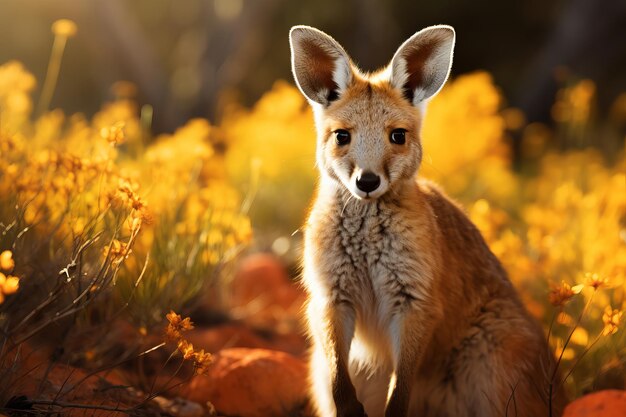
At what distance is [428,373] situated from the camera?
4012 mm

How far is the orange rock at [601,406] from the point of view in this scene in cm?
346

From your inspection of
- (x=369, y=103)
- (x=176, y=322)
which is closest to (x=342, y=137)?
(x=369, y=103)

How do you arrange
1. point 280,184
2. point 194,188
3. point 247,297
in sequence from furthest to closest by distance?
point 280,184 < point 247,297 < point 194,188

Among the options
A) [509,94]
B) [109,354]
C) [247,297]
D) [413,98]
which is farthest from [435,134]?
[509,94]

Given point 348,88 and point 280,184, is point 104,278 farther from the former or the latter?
point 280,184

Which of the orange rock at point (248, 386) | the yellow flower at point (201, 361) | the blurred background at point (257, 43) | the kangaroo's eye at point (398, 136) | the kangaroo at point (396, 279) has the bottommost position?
the yellow flower at point (201, 361)

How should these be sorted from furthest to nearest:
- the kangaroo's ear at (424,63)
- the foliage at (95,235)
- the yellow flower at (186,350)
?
1. the kangaroo's ear at (424,63)
2. the foliage at (95,235)
3. the yellow flower at (186,350)

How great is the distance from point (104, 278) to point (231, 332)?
86.0 inches

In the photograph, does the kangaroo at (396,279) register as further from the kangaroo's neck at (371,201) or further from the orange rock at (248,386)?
the orange rock at (248,386)

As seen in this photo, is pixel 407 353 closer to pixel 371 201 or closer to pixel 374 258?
pixel 374 258

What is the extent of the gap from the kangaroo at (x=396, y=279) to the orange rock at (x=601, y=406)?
0.49 ft

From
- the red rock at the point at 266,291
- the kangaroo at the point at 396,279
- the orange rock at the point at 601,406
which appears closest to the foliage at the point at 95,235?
the kangaroo at the point at 396,279

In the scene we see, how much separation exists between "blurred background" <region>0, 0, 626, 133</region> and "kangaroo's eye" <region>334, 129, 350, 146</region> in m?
6.94

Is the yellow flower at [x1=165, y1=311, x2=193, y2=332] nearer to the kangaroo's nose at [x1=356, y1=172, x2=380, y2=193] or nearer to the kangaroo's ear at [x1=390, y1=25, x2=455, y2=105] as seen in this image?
the kangaroo's nose at [x1=356, y1=172, x2=380, y2=193]
